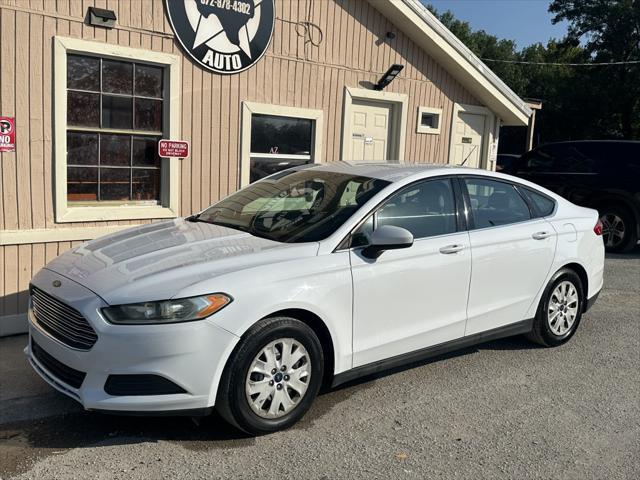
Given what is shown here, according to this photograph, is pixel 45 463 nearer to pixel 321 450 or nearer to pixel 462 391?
pixel 321 450

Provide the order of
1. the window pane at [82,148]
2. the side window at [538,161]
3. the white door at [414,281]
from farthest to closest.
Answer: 1. the side window at [538,161]
2. the window pane at [82,148]
3. the white door at [414,281]

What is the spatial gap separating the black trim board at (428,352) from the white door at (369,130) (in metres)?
3.92

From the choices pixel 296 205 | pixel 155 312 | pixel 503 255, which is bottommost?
pixel 155 312

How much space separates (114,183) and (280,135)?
7.05 ft

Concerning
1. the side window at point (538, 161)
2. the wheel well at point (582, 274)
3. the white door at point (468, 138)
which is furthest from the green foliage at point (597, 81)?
the wheel well at point (582, 274)

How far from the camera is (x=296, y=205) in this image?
176 inches

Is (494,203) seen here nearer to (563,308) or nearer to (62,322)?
(563,308)

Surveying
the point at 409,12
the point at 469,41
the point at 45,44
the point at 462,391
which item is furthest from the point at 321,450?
the point at 469,41

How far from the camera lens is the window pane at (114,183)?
20.5 feet

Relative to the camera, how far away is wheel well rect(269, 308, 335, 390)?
12.0 feet

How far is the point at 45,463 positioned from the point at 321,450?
1.51 meters

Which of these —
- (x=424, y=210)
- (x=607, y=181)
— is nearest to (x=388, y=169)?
(x=424, y=210)

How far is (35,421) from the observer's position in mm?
3814

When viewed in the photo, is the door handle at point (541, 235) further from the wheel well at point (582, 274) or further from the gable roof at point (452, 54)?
the gable roof at point (452, 54)
